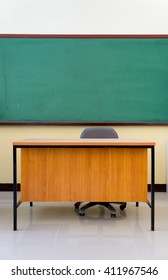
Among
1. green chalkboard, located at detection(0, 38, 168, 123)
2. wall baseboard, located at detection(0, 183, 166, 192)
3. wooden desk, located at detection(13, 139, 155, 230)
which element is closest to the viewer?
wooden desk, located at detection(13, 139, 155, 230)

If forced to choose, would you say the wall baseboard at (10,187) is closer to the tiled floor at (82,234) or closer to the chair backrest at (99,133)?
the tiled floor at (82,234)

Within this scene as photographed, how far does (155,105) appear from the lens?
4.54 metres

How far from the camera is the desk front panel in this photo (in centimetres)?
294

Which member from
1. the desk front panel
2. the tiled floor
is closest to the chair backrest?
the desk front panel

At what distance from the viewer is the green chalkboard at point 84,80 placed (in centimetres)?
450

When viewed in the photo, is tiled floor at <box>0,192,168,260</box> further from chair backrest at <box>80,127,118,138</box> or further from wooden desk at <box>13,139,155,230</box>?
chair backrest at <box>80,127,118,138</box>

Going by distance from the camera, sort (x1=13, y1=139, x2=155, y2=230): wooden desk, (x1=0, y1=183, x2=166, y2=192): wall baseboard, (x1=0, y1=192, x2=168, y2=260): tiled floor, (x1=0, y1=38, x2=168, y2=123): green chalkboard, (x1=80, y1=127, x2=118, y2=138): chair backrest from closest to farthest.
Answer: (x1=0, y1=192, x2=168, y2=260): tiled floor
(x1=13, y1=139, x2=155, y2=230): wooden desk
(x1=80, y1=127, x2=118, y2=138): chair backrest
(x1=0, y1=38, x2=168, y2=123): green chalkboard
(x1=0, y1=183, x2=166, y2=192): wall baseboard

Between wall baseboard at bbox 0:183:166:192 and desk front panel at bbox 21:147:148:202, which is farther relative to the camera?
wall baseboard at bbox 0:183:166:192

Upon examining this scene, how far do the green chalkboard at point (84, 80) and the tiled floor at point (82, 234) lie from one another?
1484 mm
